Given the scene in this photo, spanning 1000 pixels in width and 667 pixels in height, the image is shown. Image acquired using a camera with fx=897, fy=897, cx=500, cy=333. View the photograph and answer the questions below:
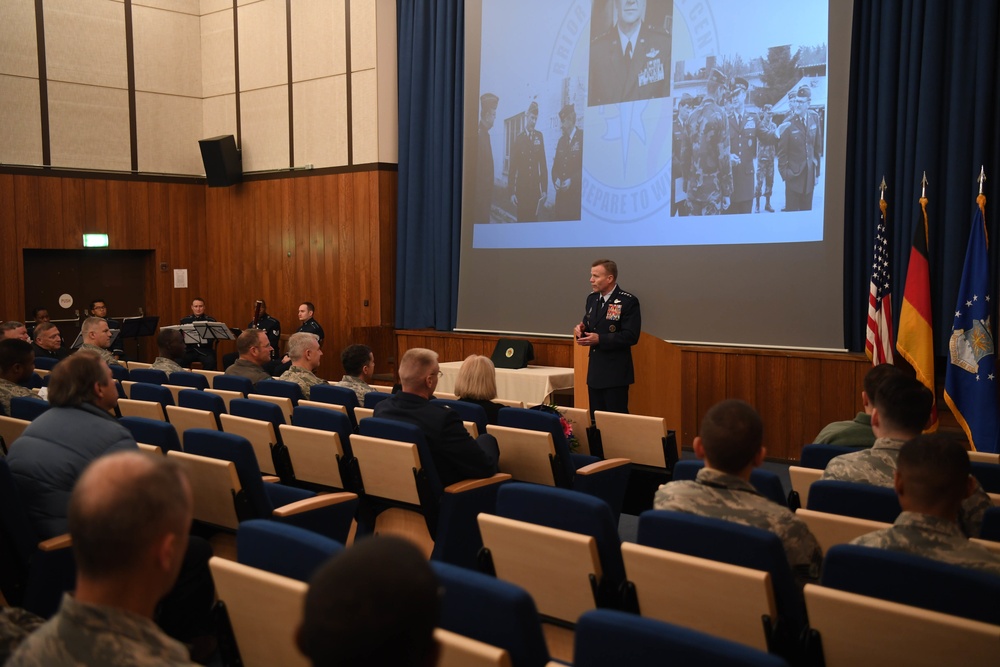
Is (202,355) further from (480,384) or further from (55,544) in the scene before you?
(55,544)

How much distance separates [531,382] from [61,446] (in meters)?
5.79

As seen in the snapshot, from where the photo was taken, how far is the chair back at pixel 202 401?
5512 mm

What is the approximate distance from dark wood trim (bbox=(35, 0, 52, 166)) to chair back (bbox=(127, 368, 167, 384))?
5808 millimetres

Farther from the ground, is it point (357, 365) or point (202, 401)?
point (357, 365)

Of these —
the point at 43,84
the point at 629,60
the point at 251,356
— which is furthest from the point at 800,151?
the point at 43,84

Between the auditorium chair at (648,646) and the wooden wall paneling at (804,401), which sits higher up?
the auditorium chair at (648,646)

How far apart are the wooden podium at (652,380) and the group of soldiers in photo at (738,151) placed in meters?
1.54

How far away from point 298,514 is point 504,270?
6.84m

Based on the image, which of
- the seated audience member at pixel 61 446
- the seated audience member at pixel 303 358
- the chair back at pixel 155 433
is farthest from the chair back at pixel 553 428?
the seated audience member at pixel 303 358

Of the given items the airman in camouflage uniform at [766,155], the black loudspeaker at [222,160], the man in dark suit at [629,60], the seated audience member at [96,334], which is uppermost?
the man in dark suit at [629,60]

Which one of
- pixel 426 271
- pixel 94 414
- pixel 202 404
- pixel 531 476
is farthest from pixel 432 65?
pixel 94 414

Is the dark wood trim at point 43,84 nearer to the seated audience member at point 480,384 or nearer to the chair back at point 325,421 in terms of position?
the chair back at point 325,421

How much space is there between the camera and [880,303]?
7.23 metres

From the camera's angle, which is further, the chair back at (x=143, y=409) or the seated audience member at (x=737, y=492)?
the chair back at (x=143, y=409)
